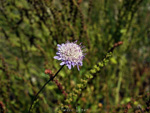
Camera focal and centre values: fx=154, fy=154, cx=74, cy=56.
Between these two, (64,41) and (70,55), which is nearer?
(70,55)

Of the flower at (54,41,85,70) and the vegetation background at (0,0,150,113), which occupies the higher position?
the vegetation background at (0,0,150,113)

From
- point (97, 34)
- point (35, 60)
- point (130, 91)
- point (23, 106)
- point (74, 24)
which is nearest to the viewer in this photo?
point (74, 24)

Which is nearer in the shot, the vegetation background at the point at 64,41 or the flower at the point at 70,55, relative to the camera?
the flower at the point at 70,55

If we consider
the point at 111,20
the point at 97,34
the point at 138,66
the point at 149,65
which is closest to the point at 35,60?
the point at 97,34

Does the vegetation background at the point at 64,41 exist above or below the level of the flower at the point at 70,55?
above

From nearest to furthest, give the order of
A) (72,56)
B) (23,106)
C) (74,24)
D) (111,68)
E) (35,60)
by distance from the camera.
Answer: (72,56) → (74,24) → (23,106) → (111,68) → (35,60)

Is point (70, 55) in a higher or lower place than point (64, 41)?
lower

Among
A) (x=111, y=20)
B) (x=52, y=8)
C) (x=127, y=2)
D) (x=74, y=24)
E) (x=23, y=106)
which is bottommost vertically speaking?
(x=23, y=106)

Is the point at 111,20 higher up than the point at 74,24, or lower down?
higher up

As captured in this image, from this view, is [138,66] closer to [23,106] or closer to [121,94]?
[121,94]

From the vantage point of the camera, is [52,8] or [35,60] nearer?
[52,8]

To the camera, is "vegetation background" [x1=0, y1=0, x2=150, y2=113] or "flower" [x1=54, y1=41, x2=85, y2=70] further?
"vegetation background" [x1=0, y1=0, x2=150, y2=113]
